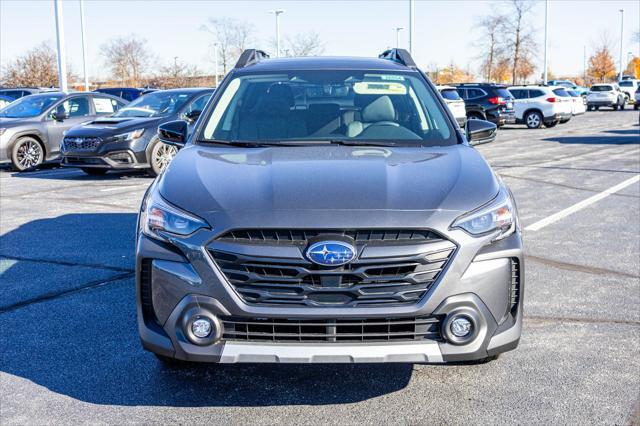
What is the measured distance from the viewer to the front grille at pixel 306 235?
3.29m

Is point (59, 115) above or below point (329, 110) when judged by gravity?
below

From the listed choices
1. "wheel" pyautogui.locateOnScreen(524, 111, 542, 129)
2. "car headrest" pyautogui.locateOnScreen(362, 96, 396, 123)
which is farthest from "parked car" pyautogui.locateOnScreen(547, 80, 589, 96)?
"car headrest" pyautogui.locateOnScreen(362, 96, 396, 123)

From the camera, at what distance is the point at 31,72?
42.7 m

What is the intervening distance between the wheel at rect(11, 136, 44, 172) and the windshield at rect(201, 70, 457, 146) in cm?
1057

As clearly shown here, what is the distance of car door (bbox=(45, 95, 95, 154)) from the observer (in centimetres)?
1497

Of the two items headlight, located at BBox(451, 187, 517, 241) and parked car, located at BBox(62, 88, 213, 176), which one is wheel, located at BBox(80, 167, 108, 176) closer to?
parked car, located at BBox(62, 88, 213, 176)

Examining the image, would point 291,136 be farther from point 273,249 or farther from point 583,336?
point 583,336

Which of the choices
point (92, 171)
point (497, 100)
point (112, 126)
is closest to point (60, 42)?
point (92, 171)

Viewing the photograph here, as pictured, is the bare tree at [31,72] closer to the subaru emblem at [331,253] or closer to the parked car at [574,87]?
the parked car at [574,87]

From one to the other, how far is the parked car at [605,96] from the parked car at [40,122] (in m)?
38.5

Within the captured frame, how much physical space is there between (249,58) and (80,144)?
7.98 metres

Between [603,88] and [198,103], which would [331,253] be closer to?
[198,103]

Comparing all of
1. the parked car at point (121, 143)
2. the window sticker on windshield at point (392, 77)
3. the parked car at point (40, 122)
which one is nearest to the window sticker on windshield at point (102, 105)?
the parked car at point (40, 122)

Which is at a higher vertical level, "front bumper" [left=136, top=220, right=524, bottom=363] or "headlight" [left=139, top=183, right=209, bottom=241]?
"headlight" [left=139, top=183, right=209, bottom=241]
